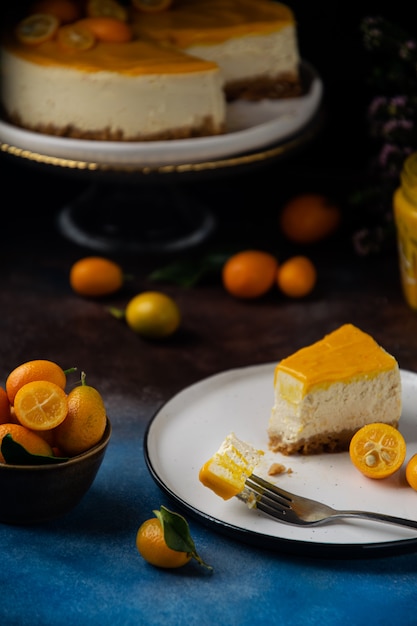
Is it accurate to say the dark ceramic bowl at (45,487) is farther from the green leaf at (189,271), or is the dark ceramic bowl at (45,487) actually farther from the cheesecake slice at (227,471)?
the green leaf at (189,271)

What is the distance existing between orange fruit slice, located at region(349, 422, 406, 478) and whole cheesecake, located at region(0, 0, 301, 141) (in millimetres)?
1162

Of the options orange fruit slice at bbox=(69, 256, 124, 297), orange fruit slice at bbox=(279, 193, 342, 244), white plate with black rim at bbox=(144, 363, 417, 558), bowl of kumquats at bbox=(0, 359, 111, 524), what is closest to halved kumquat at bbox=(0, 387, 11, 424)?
bowl of kumquats at bbox=(0, 359, 111, 524)

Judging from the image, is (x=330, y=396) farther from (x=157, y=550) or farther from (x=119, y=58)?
(x=119, y=58)

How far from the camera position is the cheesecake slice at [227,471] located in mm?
1771

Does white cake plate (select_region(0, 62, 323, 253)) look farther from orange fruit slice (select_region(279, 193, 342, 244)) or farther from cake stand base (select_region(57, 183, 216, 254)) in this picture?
orange fruit slice (select_region(279, 193, 342, 244))

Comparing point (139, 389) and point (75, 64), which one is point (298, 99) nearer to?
point (75, 64)

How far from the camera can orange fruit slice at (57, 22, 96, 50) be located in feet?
9.11

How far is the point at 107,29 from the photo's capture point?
280cm

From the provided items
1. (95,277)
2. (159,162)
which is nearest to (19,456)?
(95,277)

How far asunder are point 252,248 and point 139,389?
787 millimetres

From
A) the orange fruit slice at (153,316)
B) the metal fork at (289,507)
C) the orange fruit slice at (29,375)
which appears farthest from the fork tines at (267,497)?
the orange fruit slice at (153,316)

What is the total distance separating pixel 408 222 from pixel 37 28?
3.73 feet

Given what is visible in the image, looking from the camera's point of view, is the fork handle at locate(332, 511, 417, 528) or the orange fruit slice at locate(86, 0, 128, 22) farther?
the orange fruit slice at locate(86, 0, 128, 22)

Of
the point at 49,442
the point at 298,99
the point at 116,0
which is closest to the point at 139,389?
Answer: the point at 49,442
